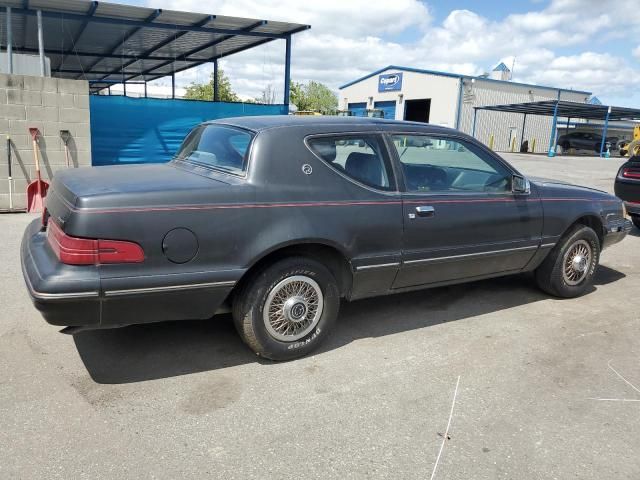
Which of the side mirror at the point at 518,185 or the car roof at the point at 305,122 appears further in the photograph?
the side mirror at the point at 518,185

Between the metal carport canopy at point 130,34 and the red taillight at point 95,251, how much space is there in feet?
29.9

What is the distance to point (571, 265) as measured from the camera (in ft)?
17.1

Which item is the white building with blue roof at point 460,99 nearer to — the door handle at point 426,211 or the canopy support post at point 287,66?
the canopy support post at point 287,66

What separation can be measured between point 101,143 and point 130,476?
942 cm

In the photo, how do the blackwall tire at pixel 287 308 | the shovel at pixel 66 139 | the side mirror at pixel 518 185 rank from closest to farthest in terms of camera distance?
the blackwall tire at pixel 287 308, the side mirror at pixel 518 185, the shovel at pixel 66 139

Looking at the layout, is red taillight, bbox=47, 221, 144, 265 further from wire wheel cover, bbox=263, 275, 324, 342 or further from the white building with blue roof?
the white building with blue roof

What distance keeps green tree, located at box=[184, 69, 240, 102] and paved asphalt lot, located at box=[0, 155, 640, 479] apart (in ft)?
104

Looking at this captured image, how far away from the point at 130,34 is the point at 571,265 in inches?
562

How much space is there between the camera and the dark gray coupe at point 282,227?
3.01 meters

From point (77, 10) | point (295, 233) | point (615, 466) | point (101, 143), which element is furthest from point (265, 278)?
point (77, 10)

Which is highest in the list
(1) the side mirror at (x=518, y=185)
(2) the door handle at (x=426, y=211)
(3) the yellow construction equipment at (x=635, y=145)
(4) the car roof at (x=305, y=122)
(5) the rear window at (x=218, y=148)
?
(3) the yellow construction equipment at (x=635, y=145)

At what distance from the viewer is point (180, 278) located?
124 inches

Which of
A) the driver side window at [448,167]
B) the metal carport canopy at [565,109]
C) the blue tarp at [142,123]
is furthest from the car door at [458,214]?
the metal carport canopy at [565,109]

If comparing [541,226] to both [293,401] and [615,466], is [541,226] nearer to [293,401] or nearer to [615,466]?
[615,466]
